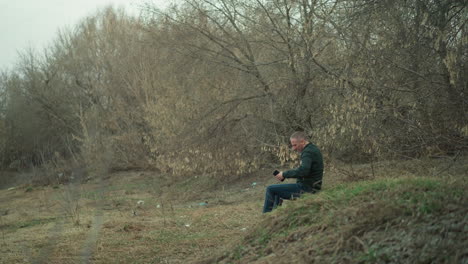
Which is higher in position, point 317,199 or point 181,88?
point 181,88

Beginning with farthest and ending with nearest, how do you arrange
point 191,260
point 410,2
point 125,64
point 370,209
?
point 125,64, point 410,2, point 191,260, point 370,209

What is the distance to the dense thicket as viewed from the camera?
1065 cm

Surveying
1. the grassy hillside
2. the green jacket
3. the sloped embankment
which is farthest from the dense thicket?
the green jacket

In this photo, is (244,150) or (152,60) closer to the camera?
(244,150)

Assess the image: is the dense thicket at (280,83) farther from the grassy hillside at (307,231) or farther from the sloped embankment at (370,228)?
the sloped embankment at (370,228)

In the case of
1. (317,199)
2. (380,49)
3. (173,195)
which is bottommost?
(173,195)

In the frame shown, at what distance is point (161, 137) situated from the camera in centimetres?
2033

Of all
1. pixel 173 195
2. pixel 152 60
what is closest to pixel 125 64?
pixel 152 60

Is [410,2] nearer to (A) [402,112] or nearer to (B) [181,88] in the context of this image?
(A) [402,112]

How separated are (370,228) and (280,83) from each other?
11.4 m

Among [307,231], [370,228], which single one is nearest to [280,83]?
[307,231]

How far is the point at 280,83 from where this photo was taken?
51.8 feet

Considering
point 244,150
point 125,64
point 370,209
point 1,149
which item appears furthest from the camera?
point 1,149

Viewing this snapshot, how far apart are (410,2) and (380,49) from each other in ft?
4.22
